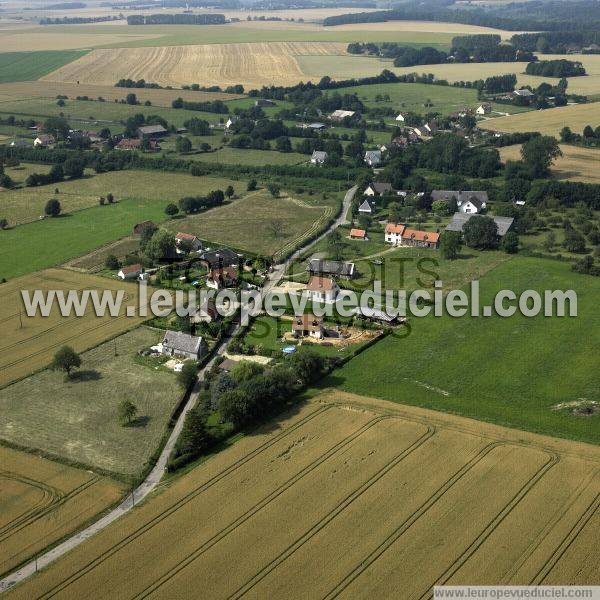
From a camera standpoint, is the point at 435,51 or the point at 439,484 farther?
the point at 435,51

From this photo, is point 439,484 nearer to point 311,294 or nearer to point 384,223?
point 311,294

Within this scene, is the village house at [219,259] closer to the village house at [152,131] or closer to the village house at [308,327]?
the village house at [308,327]

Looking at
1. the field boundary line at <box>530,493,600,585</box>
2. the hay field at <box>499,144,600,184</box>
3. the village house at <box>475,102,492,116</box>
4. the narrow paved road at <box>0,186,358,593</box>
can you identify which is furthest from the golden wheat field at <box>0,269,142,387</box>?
the village house at <box>475,102,492,116</box>

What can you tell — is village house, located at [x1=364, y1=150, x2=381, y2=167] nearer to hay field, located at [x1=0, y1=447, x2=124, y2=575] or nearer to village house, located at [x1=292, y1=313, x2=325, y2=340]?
village house, located at [x1=292, y1=313, x2=325, y2=340]

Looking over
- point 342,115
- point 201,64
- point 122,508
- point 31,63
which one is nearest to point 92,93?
point 201,64

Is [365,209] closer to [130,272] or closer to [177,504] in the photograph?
[130,272]

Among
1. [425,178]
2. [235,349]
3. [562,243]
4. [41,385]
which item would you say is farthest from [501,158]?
[41,385]
